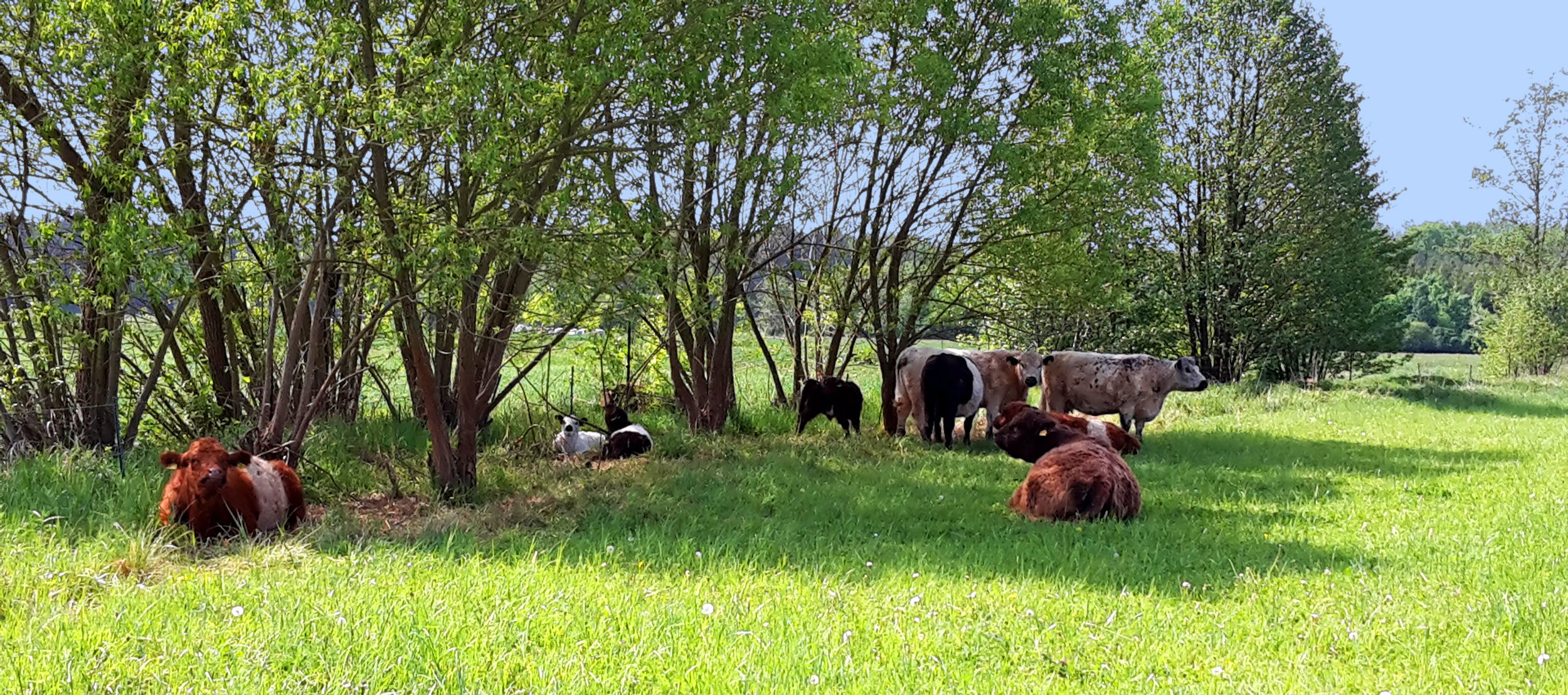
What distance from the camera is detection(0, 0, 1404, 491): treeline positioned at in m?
6.96

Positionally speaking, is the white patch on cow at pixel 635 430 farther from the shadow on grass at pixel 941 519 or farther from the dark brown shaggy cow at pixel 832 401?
the dark brown shaggy cow at pixel 832 401

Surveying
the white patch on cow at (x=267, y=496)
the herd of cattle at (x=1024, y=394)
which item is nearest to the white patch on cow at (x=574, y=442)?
the herd of cattle at (x=1024, y=394)

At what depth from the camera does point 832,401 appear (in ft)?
43.3

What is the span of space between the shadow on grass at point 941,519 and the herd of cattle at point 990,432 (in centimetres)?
35

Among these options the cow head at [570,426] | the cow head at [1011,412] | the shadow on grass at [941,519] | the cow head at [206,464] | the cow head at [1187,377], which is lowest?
the shadow on grass at [941,519]

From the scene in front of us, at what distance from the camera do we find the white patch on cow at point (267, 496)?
23.0ft

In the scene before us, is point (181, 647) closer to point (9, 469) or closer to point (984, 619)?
point (984, 619)

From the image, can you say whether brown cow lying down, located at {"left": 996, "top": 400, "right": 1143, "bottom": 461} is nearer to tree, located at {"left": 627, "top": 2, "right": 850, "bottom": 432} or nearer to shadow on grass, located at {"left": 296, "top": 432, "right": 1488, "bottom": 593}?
shadow on grass, located at {"left": 296, "top": 432, "right": 1488, "bottom": 593}

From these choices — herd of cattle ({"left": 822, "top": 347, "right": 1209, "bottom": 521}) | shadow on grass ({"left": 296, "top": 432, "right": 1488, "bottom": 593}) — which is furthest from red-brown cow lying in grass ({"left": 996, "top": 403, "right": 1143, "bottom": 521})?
herd of cattle ({"left": 822, "top": 347, "right": 1209, "bottom": 521})

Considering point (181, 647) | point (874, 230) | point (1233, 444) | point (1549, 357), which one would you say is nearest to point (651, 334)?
point (874, 230)

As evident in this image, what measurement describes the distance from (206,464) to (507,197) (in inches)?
120

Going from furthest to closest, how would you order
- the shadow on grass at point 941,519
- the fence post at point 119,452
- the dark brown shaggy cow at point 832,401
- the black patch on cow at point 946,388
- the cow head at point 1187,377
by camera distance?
the cow head at point 1187,377, the dark brown shaggy cow at point 832,401, the black patch on cow at point 946,388, the fence post at point 119,452, the shadow on grass at point 941,519

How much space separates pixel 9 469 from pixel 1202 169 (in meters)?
22.7

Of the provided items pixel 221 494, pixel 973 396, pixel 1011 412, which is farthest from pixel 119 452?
pixel 973 396
